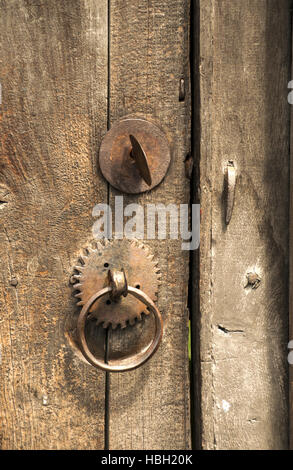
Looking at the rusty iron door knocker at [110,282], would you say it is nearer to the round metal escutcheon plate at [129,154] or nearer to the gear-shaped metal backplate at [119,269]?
the gear-shaped metal backplate at [119,269]

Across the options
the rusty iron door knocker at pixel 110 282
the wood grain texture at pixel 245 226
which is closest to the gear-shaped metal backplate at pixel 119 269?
the rusty iron door knocker at pixel 110 282

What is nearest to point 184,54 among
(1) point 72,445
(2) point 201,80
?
(2) point 201,80

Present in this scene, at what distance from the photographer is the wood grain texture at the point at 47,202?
30.4 inches

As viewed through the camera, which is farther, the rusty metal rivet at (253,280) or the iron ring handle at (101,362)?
the rusty metal rivet at (253,280)

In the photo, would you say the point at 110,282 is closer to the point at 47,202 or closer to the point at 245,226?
the point at 47,202

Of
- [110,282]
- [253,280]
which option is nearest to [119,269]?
[110,282]

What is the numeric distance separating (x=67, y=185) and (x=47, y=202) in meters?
0.05

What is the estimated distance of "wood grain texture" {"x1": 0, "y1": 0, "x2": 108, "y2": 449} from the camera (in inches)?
30.4

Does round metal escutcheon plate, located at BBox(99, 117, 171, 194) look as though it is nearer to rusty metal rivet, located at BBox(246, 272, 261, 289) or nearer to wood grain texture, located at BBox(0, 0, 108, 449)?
wood grain texture, located at BBox(0, 0, 108, 449)

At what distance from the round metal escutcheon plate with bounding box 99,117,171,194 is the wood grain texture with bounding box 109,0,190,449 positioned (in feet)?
0.06

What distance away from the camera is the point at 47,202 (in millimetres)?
803

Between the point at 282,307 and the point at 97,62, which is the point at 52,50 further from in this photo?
the point at 282,307

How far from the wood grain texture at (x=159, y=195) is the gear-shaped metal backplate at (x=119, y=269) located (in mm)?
30
